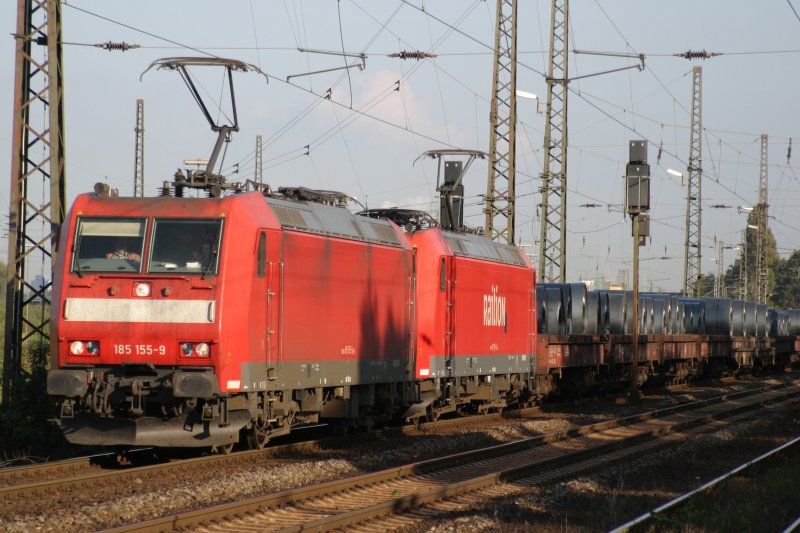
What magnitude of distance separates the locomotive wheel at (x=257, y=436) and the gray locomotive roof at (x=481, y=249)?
7.31 meters

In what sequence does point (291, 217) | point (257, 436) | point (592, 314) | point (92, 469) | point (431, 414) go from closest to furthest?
1. point (92, 469)
2. point (291, 217)
3. point (257, 436)
4. point (431, 414)
5. point (592, 314)

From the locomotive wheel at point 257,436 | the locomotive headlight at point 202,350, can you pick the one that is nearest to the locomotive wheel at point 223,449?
the locomotive wheel at point 257,436

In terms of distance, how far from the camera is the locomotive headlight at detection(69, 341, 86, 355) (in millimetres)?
14307

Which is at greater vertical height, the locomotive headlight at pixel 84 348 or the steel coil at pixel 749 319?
the steel coil at pixel 749 319

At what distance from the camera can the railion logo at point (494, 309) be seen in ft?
80.0

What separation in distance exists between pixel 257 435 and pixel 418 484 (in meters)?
3.17

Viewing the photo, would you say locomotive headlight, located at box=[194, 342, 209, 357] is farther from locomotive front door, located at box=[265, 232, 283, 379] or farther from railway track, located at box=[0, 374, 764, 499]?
railway track, located at box=[0, 374, 764, 499]

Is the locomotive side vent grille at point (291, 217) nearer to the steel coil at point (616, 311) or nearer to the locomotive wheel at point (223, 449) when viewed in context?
the locomotive wheel at point (223, 449)

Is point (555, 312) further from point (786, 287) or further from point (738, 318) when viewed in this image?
point (786, 287)

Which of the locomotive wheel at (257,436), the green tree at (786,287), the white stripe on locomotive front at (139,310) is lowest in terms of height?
the locomotive wheel at (257,436)

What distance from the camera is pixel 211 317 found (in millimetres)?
14234

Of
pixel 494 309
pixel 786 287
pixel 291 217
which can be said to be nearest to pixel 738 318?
pixel 494 309

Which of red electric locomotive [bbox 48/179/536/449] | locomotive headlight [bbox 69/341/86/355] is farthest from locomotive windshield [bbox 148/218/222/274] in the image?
locomotive headlight [bbox 69/341/86/355]

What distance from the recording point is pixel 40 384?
17703 mm
